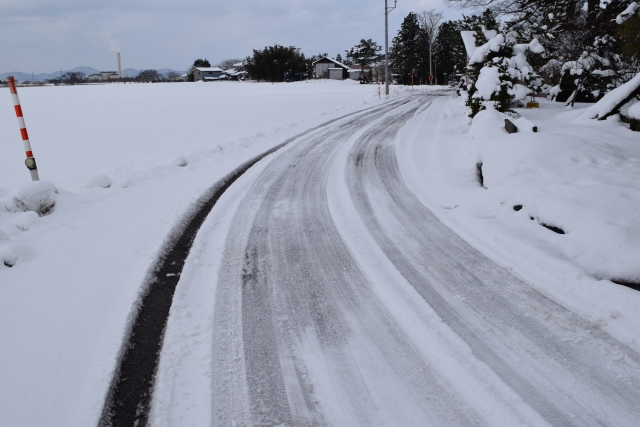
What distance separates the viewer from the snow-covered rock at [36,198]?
4.63 meters

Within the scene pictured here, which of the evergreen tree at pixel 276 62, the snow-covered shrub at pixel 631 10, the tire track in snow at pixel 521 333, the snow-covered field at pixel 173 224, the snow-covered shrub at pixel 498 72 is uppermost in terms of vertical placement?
the evergreen tree at pixel 276 62

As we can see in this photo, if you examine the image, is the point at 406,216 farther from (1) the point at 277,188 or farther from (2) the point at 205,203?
(2) the point at 205,203

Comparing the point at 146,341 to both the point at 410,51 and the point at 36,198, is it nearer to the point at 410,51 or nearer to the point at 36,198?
the point at 36,198

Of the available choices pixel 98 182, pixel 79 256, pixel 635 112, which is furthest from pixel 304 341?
pixel 635 112

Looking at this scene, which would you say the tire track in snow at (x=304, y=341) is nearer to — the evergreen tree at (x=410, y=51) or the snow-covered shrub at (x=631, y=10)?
the snow-covered shrub at (x=631, y=10)

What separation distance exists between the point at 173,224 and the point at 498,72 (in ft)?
28.2

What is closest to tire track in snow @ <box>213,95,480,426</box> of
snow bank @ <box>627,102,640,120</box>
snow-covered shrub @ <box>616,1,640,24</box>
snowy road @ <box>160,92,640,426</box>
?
snowy road @ <box>160,92,640,426</box>

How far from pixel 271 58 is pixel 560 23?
5892 centimetres

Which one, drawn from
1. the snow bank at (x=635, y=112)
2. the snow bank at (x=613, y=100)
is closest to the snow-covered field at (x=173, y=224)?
the snow bank at (x=635, y=112)

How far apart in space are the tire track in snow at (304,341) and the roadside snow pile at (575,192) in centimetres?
196

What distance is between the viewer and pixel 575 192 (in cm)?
454

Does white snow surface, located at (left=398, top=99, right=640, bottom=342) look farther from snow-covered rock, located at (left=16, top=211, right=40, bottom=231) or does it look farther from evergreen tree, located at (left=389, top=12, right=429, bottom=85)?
evergreen tree, located at (left=389, top=12, right=429, bottom=85)

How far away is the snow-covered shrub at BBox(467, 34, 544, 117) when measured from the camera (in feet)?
31.8

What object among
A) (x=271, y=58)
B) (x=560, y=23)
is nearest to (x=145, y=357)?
(x=560, y=23)
